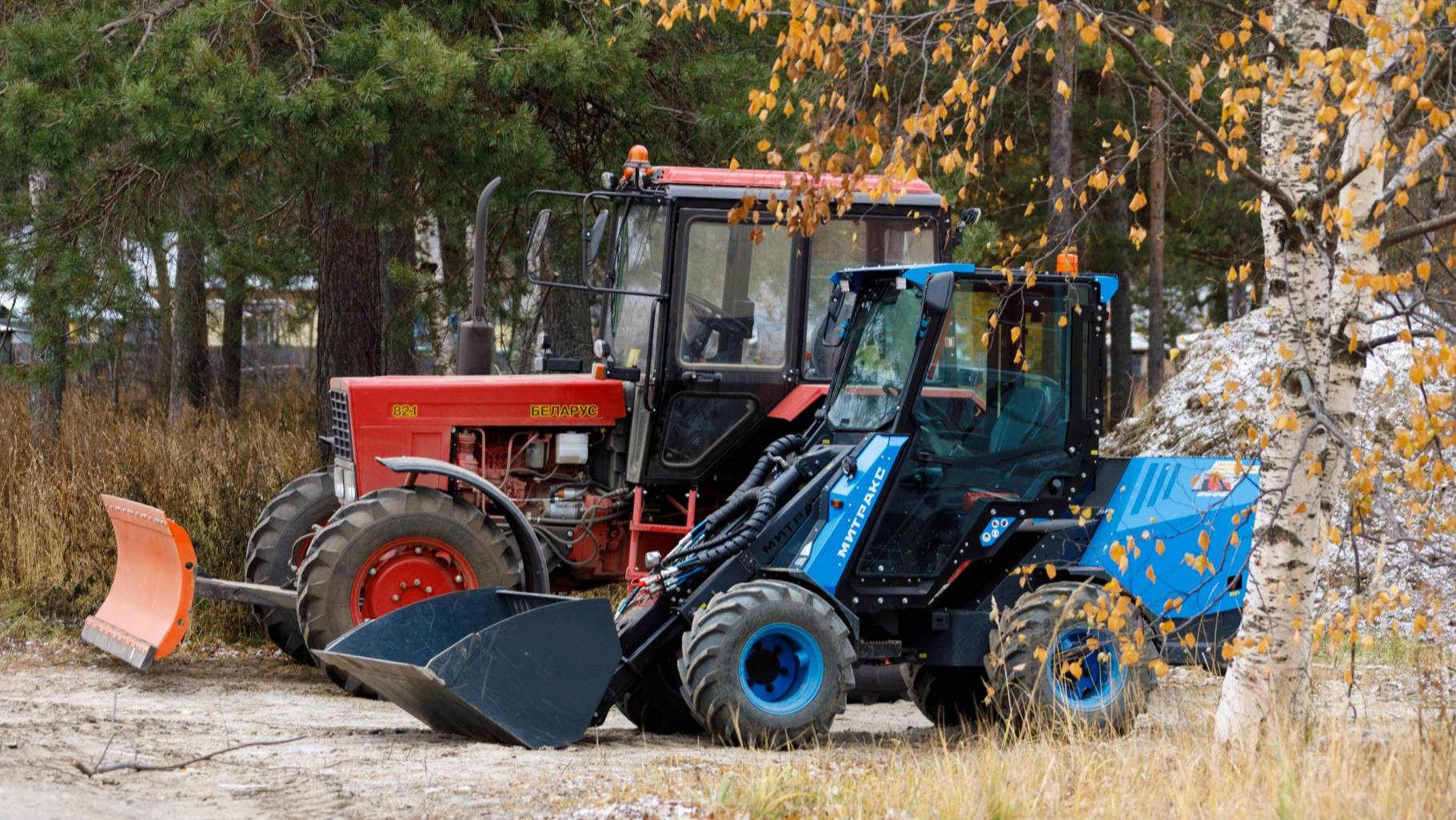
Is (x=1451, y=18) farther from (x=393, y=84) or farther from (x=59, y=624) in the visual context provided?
(x=59, y=624)

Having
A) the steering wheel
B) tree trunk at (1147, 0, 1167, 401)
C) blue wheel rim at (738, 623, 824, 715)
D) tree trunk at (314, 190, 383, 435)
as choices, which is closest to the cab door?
the steering wheel

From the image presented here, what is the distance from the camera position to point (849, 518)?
23.8 ft

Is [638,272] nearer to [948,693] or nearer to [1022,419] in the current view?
[1022,419]

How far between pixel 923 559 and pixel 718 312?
6.45 ft

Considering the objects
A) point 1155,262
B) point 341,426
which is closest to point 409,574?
point 341,426

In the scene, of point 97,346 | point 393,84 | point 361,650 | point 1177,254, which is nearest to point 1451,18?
point 361,650

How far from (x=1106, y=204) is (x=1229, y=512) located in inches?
611

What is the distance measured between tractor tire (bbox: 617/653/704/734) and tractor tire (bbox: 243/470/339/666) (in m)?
2.51

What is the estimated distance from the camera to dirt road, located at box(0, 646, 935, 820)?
549 centimetres

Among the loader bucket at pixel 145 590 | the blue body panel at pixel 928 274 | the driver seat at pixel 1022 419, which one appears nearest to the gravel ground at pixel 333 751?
the loader bucket at pixel 145 590

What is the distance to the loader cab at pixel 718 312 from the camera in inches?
337

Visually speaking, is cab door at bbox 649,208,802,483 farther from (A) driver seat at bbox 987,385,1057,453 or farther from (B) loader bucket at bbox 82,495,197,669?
(B) loader bucket at bbox 82,495,197,669

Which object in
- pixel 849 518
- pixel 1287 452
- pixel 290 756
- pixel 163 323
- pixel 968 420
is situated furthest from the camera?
pixel 163 323

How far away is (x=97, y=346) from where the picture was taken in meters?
11.8
